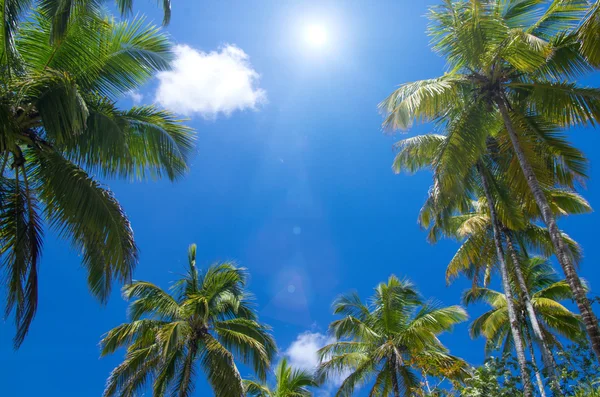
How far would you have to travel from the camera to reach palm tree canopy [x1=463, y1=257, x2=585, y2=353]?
16609mm

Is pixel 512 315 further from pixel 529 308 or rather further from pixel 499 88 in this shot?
pixel 499 88

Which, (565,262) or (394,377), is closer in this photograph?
(565,262)

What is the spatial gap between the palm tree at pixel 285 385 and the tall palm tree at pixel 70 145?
10.9 meters

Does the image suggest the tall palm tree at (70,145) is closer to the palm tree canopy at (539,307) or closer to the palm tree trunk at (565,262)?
the palm tree trunk at (565,262)

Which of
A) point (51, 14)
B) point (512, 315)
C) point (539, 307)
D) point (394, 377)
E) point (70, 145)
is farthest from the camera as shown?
point (539, 307)

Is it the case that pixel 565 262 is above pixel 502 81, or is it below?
below

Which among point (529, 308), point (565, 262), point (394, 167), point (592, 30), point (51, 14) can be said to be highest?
point (394, 167)

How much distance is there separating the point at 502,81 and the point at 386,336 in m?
9.66

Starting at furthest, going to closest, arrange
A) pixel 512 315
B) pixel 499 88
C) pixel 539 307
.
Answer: pixel 539 307
pixel 512 315
pixel 499 88

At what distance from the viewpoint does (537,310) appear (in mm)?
17000

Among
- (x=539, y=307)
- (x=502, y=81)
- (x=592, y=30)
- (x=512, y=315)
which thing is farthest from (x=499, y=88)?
(x=539, y=307)

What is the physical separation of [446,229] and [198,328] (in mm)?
9838

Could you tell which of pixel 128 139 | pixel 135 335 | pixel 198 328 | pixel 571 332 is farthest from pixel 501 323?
pixel 128 139

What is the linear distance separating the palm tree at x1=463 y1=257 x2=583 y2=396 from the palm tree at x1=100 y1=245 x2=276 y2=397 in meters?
8.27
